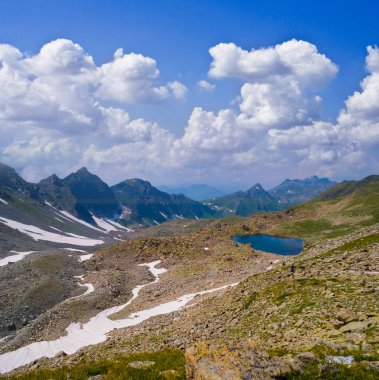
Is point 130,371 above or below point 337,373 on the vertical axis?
below

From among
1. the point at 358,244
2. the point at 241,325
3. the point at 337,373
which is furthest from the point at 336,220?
the point at 337,373

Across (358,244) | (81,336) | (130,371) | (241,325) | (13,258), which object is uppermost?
(358,244)

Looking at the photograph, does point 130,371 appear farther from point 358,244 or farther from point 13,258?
point 13,258

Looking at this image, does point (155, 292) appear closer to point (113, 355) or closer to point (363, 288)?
point (113, 355)

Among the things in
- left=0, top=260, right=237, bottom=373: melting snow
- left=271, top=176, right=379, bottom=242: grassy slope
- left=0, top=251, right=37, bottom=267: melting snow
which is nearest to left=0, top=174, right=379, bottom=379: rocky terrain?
left=0, top=260, right=237, bottom=373: melting snow

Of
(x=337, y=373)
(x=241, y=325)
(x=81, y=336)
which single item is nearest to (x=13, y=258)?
(x=81, y=336)

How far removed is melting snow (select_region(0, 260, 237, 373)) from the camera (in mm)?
46938

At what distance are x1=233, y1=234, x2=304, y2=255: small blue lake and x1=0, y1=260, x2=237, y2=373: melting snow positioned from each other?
60552 mm

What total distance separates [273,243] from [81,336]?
9393 cm

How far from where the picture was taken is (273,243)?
438 feet

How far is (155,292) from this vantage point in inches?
2660

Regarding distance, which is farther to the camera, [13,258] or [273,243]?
[13,258]

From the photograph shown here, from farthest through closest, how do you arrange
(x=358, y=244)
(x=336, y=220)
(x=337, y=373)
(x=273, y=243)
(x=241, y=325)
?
(x=336, y=220), (x=273, y=243), (x=358, y=244), (x=241, y=325), (x=337, y=373)

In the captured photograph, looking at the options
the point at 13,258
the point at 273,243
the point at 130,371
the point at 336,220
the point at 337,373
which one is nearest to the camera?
the point at 337,373
